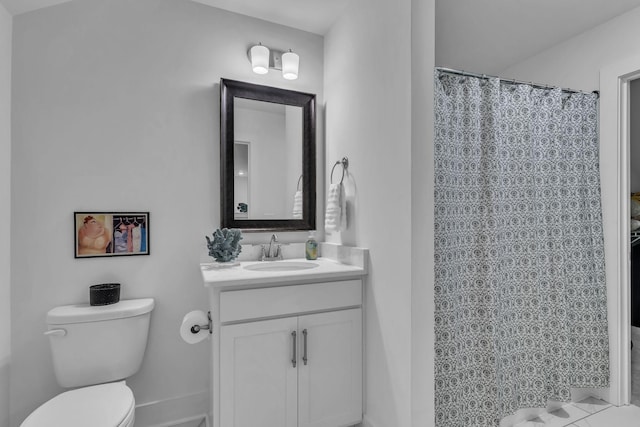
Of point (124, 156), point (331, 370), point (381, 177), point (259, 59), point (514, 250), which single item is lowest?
point (331, 370)

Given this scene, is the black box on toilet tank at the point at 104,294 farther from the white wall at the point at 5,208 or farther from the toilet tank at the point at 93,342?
the white wall at the point at 5,208

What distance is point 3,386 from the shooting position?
1.62 metres

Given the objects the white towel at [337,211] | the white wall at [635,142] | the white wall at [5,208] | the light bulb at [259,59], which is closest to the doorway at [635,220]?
the white wall at [635,142]

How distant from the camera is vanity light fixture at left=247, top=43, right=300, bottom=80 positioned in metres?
2.04

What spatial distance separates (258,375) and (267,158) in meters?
1.29

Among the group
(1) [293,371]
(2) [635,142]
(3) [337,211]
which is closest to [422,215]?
(3) [337,211]

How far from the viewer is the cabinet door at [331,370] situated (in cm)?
166

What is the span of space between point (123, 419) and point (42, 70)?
5.74 ft

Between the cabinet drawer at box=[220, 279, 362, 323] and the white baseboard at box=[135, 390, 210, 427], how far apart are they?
0.84 metres

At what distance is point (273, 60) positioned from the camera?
2191mm

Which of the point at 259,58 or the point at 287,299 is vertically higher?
the point at 259,58

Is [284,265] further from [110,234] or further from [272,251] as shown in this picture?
[110,234]

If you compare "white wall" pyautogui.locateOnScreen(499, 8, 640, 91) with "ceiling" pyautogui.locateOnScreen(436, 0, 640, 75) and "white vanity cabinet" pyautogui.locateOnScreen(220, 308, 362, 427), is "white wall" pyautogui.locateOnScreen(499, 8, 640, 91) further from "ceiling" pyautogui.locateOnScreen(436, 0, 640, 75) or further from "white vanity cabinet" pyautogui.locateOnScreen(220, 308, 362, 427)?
"white vanity cabinet" pyautogui.locateOnScreen(220, 308, 362, 427)

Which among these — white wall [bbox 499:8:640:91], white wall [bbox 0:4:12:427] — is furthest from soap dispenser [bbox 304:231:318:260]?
white wall [bbox 499:8:640:91]
